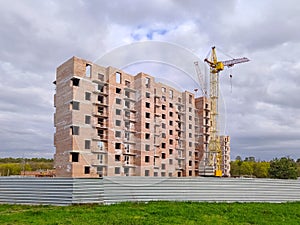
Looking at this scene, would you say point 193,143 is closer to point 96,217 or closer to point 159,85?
point 159,85

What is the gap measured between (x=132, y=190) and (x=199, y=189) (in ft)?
8.99

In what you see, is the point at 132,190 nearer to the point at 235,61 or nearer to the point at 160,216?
the point at 160,216

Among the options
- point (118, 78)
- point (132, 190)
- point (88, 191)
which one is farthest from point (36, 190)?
point (118, 78)

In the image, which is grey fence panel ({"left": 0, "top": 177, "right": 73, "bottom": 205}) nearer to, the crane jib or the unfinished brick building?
the unfinished brick building

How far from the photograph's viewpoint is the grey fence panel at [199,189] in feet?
33.7

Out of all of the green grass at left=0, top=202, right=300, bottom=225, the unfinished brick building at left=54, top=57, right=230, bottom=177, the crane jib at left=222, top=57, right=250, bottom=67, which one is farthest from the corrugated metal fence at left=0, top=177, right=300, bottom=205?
the crane jib at left=222, top=57, right=250, bottom=67

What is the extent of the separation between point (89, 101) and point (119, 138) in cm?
508

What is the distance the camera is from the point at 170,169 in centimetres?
1047

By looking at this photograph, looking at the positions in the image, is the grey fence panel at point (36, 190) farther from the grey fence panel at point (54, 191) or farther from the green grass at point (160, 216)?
the green grass at point (160, 216)

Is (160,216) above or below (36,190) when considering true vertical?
below

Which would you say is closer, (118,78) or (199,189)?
(118,78)

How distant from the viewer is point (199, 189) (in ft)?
37.6

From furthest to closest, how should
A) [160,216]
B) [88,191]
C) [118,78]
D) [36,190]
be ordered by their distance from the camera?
[36,190] < [88,191] < [118,78] < [160,216]

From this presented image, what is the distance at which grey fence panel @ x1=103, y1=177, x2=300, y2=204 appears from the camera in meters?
10.3
